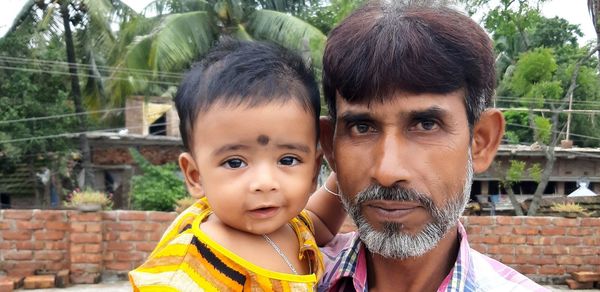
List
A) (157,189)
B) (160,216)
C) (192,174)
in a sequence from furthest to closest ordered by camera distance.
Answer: (157,189) < (160,216) < (192,174)

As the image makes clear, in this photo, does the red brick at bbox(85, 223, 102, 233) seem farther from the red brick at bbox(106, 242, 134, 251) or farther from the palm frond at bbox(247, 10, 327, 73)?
the palm frond at bbox(247, 10, 327, 73)

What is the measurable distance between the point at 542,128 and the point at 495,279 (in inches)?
303

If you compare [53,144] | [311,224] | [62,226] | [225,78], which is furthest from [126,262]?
[53,144]

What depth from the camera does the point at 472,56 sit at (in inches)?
58.9

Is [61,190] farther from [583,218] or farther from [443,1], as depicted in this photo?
[443,1]

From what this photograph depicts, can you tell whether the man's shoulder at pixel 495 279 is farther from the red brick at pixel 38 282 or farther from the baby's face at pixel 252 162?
the red brick at pixel 38 282

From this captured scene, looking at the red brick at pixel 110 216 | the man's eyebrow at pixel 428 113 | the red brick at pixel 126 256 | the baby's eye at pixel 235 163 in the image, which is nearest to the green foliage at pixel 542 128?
the red brick at pixel 126 256

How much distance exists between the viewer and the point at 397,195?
1.43 metres

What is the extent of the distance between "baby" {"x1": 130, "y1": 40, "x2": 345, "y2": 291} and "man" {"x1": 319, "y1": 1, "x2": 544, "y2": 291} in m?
0.13

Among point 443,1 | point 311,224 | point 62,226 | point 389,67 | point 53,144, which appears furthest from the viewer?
point 53,144

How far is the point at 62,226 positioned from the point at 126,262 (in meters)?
0.87

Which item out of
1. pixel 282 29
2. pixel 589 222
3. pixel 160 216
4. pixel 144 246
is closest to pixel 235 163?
pixel 160 216

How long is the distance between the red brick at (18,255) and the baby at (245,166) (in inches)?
223

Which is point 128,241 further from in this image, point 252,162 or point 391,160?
point 391,160
